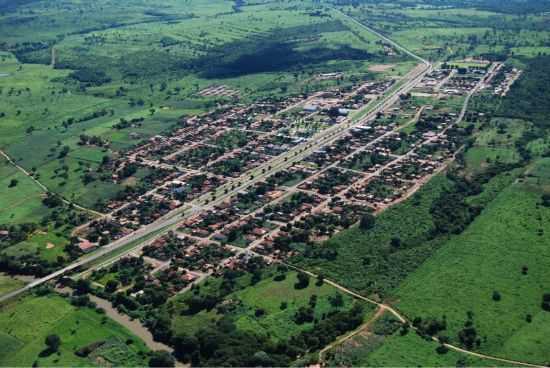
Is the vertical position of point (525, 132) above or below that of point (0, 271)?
above

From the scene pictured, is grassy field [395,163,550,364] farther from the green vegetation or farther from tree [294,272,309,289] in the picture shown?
tree [294,272,309,289]

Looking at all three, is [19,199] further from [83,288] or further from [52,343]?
[52,343]

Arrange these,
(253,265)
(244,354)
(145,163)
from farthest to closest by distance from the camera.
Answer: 1. (145,163)
2. (253,265)
3. (244,354)

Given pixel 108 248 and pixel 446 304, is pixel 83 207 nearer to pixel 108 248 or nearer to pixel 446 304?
pixel 108 248

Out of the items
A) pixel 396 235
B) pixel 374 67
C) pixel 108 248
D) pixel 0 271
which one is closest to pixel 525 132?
pixel 396 235

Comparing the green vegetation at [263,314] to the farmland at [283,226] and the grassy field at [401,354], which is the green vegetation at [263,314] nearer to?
the farmland at [283,226]
